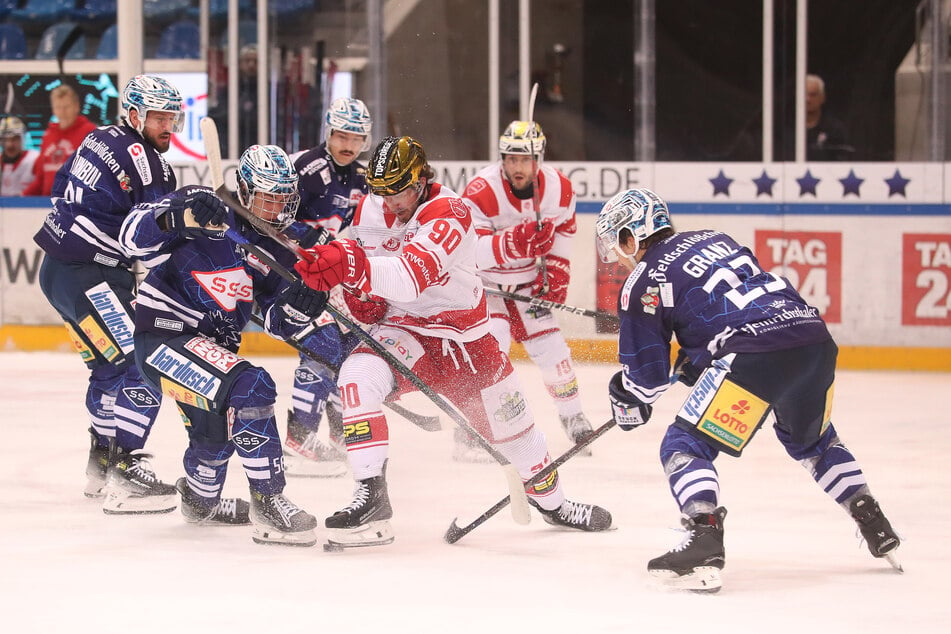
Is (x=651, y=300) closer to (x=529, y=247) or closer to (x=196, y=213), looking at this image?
(x=196, y=213)

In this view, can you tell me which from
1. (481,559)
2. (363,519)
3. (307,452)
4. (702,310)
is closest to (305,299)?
(363,519)

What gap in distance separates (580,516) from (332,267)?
1.03m

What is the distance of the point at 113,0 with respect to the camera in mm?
8133

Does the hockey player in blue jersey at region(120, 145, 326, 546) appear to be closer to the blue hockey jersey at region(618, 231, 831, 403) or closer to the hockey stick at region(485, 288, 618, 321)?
the blue hockey jersey at region(618, 231, 831, 403)

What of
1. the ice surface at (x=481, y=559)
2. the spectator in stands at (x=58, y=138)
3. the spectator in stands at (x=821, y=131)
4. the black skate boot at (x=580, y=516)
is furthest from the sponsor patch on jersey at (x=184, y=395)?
the spectator in stands at (x=821, y=131)

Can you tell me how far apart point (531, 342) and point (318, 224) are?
91 cm

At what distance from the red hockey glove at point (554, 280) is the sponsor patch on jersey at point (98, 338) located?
1661mm

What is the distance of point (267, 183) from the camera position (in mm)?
3760

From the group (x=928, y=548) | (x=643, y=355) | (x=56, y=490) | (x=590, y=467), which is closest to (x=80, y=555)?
(x=56, y=490)

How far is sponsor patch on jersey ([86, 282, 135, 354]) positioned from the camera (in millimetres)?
4164

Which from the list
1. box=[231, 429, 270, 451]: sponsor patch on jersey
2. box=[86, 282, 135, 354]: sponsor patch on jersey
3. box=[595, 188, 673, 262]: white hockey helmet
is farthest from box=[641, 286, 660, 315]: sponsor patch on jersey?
box=[86, 282, 135, 354]: sponsor patch on jersey

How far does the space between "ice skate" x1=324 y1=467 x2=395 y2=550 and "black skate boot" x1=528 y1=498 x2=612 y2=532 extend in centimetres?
48

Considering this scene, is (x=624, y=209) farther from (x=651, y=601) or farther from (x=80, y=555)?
(x=80, y=555)

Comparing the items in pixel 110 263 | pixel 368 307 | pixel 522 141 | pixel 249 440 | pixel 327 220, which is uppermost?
pixel 522 141
